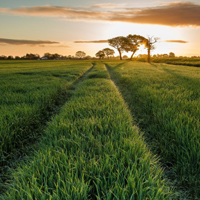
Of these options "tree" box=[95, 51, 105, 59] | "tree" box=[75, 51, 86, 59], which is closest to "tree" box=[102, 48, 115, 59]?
"tree" box=[95, 51, 105, 59]

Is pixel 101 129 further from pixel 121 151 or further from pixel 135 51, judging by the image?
pixel 135 51

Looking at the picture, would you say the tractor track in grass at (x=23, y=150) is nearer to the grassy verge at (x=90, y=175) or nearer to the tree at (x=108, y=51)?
the grassy verge at (x=90, y=175)

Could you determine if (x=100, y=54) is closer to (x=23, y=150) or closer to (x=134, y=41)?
(x=134, y=41)

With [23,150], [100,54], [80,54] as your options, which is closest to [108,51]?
[100,54]

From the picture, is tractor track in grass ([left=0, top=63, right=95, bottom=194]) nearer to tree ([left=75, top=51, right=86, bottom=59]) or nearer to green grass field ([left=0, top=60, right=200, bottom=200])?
green grass field ([left=0, top=60, right=200, bottom=200])

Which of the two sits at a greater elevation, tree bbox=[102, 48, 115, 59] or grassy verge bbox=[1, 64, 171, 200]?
tree bbox=[102, 48, 115, 59]

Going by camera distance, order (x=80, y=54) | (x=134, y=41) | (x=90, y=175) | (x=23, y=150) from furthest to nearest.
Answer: (x=80, y=54)
(x=134, y=41)
(x=23, y=150)
(x=90, y=175)

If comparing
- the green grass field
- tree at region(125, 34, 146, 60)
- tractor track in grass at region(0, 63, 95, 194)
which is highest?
tree at region(125, 34, 146, 60)

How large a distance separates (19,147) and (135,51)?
239ft

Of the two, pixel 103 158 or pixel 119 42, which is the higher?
pixel 119 42

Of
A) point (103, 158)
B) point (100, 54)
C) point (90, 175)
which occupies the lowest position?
point (90, 175)

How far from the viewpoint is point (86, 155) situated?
2432mm

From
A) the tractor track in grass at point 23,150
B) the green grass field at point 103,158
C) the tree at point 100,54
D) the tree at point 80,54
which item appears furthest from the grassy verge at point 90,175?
the tree at point 80,54

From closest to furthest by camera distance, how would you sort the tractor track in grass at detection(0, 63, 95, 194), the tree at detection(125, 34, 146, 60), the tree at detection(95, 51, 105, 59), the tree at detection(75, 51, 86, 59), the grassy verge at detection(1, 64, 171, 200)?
the grassy verge at detection(1, 64, 171, 200)
the tractor track in grass at detection(0, 63, 95, 194)
the tree at detection(125, 34, 146, 60)
the tree at detection(95, 51, 105, 59)
the tree at detection(75, 51, 86, 59)
